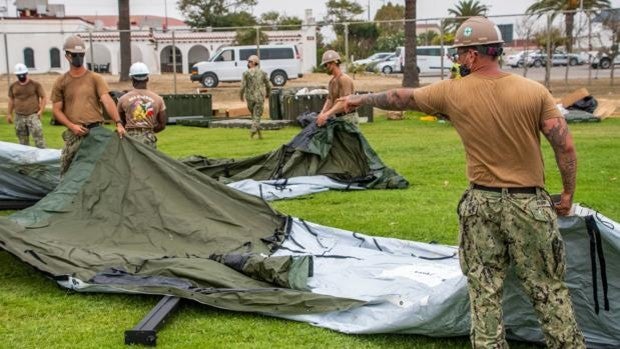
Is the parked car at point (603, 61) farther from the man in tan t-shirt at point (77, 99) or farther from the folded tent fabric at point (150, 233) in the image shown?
the folded tent fabric at point (150, 233)

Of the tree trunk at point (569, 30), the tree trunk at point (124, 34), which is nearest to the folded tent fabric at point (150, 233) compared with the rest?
the tree trunk at point (569, 30)

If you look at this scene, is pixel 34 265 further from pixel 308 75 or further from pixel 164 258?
pixel 308 75

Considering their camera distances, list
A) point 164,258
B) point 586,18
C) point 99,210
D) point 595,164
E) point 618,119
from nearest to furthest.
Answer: point 164,258, point 99,210, point 595,164, point 618,119, point 586,18

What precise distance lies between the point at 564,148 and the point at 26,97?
10888mm

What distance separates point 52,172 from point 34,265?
11.6ft

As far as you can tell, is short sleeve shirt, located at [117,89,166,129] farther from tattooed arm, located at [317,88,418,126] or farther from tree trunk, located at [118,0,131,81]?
tree trunk, located at [118,0,131,81]

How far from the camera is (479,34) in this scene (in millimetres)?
4035

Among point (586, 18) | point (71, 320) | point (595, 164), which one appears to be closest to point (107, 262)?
point (71, 320)

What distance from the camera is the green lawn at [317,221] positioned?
16.6 feet

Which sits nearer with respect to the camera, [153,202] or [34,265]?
[34,265]

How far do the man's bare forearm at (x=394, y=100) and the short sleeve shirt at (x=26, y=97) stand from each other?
9.79m

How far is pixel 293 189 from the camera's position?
412 inches

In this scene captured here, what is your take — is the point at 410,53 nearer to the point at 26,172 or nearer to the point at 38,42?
the point at 26,172

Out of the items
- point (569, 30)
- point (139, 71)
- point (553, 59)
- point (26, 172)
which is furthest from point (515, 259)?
point (553, 59)
